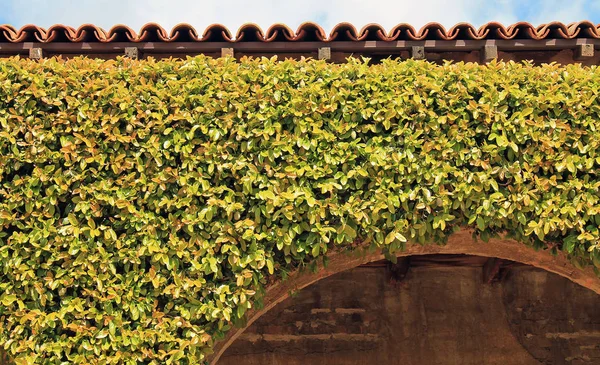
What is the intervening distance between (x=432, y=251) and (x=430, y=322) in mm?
3113

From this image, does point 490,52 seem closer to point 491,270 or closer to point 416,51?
point 416,51

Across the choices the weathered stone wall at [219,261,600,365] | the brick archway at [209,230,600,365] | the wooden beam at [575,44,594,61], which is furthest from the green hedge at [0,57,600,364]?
the weathered stone wall at [219,261,600,365]

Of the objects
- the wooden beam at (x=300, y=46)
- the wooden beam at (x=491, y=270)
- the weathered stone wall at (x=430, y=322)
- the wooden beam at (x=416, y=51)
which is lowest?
the weathered stone wall at (x=430, y=322)

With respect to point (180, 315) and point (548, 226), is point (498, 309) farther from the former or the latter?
point (180, 315)

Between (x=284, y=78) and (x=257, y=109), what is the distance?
267mm

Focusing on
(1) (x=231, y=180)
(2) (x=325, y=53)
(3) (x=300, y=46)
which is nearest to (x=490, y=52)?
(2) (x=325, y=53)

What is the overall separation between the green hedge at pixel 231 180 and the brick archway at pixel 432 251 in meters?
0.15

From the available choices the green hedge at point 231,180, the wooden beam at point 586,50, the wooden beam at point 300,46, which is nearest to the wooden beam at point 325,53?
the wooden beam at point 300,46

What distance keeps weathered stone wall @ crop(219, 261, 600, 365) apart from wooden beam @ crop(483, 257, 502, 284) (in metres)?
0.09

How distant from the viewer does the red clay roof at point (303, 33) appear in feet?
18.4

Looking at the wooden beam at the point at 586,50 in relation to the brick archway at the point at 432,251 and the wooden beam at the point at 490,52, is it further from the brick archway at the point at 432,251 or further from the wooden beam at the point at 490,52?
the brick archway at the point at 432,251

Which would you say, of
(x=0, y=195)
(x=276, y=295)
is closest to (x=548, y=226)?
(x=276, y=295)

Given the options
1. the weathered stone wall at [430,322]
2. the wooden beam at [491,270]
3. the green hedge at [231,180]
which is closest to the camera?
the green hedge at [231,180]

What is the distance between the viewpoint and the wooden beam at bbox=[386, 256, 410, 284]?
23.7 ft
